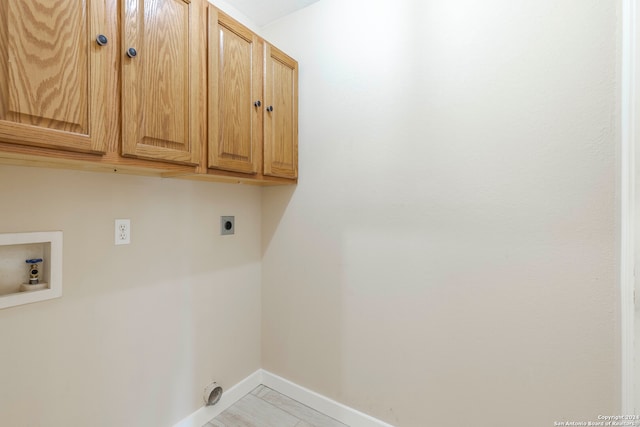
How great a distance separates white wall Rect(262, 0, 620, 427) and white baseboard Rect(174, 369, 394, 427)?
6cm

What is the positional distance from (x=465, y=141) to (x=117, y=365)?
75.2 inches

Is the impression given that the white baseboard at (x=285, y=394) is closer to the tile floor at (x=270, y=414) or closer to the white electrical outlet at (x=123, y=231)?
the tile floor at (x=270, y=414)

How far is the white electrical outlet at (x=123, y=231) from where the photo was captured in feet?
4.04

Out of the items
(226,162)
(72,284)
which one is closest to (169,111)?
(226,162)

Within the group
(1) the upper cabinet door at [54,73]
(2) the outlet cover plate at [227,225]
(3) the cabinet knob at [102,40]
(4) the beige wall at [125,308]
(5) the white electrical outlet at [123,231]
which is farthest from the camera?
(2) the outlet cover plate at [227,225]

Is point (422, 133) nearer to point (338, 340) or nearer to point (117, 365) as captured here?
point (338, 340)

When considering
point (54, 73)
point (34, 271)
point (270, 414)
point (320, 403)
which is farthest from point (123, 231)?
point (320, 403)

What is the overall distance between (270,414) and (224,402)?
0.99ft

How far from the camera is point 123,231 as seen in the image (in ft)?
4.09

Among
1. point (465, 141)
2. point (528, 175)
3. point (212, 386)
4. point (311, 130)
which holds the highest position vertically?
point (311, 130)

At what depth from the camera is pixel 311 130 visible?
1733 mm

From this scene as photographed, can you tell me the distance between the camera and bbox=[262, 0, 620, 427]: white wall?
104 centimetres

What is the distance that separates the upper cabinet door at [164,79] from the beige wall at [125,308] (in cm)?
36

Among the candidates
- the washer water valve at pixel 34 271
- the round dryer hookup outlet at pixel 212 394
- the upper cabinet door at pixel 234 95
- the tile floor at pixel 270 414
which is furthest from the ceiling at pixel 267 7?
the tile floor at pixel 270 414
